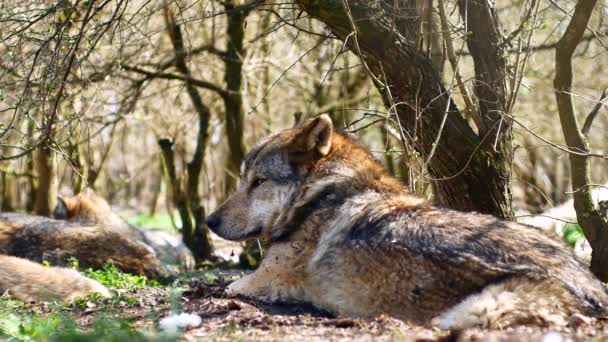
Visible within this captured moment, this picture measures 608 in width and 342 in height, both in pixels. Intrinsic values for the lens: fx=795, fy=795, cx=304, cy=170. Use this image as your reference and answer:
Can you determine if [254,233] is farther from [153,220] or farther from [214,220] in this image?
[153,220]

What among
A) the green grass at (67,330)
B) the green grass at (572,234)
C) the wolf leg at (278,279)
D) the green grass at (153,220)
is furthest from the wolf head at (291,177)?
the green grass at (153,220)

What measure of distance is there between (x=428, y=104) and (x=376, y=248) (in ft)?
6.99

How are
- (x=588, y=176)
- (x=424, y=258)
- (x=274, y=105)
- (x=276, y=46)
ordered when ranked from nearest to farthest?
(x=424, y=258)
(x=588, y=176)
(x=276, y=46)
(x=274, y=105)

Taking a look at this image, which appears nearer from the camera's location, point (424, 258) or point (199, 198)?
point (424, 258)

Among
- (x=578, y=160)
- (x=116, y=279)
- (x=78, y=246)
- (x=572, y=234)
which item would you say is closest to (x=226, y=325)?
(x=116, y=279)

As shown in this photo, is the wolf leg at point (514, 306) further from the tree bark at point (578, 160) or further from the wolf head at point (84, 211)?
the wolf head at point (84, 211)

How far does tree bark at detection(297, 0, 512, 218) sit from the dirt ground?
2339 millimetres

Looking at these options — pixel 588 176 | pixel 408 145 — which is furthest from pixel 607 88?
pixel 408 145

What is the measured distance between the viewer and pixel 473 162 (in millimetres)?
7766

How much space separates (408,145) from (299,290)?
7.03 ft

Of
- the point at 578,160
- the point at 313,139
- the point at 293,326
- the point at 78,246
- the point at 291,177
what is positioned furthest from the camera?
the point at 78,246

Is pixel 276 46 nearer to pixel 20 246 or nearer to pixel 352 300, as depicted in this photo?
pixel 20 246

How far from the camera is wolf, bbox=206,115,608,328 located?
5375 millimetres

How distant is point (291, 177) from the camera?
6.82 m
